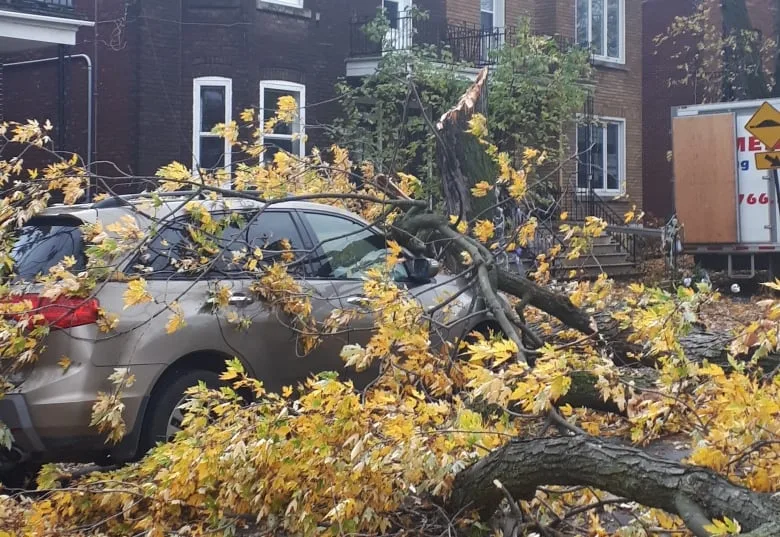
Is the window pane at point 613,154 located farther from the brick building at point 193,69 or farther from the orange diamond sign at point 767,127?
the orange diamond sign at point 767,127

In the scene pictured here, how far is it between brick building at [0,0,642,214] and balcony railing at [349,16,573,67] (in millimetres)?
36

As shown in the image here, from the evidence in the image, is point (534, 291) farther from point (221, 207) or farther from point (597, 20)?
point (597, 20)

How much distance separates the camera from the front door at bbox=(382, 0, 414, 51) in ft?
60.9

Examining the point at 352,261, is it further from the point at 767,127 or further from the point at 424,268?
the point at 767,127

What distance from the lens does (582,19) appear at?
23.8 metres

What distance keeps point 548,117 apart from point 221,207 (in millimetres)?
13220

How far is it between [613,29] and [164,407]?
20.5 meters

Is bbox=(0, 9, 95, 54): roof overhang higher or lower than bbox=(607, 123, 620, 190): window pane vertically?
higher

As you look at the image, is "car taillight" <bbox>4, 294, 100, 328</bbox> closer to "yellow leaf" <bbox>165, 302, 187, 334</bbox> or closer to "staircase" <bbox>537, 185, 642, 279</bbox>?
"yellow leaf" <bbox>165, 302, 187, 334</bbox>

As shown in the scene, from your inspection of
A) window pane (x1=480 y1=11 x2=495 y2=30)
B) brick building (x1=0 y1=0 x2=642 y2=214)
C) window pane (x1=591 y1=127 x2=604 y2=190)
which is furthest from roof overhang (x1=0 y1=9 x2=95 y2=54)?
window pane (x1=591 y1=127 x2=604 y2=190)

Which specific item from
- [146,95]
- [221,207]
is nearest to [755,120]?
[146,95]

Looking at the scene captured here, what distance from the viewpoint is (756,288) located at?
18828mm

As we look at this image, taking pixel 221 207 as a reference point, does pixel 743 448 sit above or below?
below

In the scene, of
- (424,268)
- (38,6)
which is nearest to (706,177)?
(38,6)
